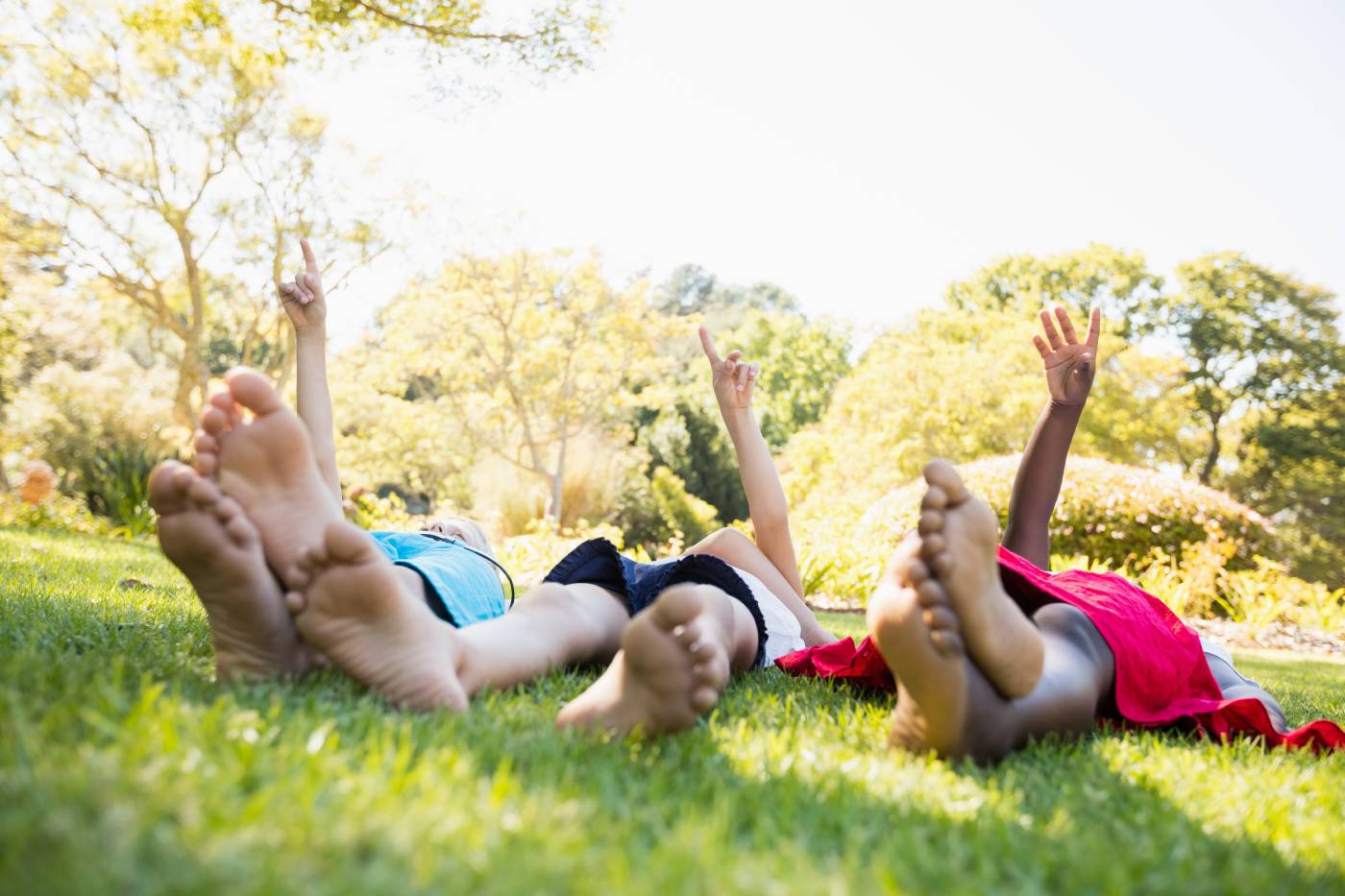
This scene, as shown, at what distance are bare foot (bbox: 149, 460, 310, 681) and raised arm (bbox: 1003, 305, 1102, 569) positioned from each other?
1947 mm

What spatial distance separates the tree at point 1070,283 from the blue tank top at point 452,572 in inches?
860

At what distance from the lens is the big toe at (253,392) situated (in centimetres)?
139

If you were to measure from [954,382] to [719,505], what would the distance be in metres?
4.98

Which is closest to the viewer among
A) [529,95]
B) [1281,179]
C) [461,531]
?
[461,531]

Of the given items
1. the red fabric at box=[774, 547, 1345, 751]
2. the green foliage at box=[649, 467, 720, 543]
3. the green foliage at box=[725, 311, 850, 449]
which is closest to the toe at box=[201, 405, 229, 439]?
the red fabric at box=[774, 547, 1345, 751]

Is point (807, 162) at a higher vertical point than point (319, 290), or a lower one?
higher

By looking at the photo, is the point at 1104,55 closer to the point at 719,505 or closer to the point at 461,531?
the point at 719,505

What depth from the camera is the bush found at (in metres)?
8.59

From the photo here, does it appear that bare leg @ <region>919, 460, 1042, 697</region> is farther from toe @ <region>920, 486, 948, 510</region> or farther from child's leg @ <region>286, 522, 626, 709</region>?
child's leg @ <region>286, 522, 626, 709</region>

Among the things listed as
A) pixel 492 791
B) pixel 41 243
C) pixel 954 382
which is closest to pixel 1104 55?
pixel 954 382

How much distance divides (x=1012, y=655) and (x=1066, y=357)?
5.49 ft

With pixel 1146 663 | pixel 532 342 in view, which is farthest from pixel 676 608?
pixel 532 342

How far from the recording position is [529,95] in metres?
7.25

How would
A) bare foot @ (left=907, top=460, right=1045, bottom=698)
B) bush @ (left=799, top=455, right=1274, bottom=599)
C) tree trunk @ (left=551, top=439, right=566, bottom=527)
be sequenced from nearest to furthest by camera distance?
bare foot @ (left=907, top=460, right=1045, bottom=698)
bush @ (left=799, top=455, right=1274, bottom=599)
tree trunk @ (left=551, top=439, right=566, bottom=527)
